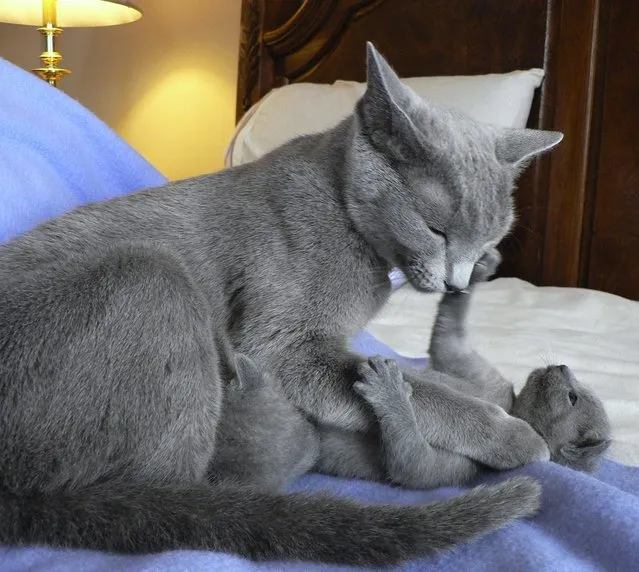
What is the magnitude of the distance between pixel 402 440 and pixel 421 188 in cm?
35

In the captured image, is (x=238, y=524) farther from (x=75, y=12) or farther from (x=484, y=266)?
(x=75, y=12)

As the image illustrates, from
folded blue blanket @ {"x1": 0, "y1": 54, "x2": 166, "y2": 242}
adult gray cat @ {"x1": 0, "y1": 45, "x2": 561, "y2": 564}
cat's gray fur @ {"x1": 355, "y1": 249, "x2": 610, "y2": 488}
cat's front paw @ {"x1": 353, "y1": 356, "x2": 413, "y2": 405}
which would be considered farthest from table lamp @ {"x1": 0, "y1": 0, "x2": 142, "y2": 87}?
cat's front paw @ {"x1": 353, "y1": 356, "x2": 413, "y2": 405}

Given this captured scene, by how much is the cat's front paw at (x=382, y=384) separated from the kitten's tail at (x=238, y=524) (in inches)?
8.0

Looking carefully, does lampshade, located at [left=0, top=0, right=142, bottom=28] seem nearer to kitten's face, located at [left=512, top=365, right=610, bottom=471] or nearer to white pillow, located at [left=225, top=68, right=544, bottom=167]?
white pillow, located at [left=225, top=68, right=544, bottom=167]

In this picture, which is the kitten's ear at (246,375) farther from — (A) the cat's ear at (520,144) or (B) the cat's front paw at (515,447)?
(A) the cat's ear at (520,144)

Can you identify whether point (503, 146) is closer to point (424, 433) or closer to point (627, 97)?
point (424, 433)

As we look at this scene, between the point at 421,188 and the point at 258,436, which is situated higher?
the point at 421,188

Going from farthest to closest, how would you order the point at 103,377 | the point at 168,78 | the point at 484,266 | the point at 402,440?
the point at 168,78 → the point at 484,266 → the point at 402,440 → the point at 103,377

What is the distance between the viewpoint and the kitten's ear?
0.94 meters

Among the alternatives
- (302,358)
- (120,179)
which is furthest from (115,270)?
(120,179)

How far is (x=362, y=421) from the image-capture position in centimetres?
96

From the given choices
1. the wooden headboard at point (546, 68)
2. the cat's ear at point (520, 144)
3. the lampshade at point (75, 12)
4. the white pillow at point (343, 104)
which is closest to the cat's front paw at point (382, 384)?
the cat's ear at point (520, 144)

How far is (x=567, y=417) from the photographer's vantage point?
3.31 ft

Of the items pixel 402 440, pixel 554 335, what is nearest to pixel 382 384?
pixel 402 440
